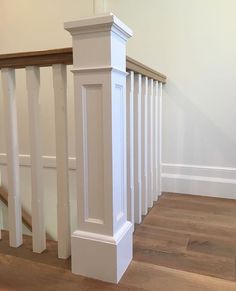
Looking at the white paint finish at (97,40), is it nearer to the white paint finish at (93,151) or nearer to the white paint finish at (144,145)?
the white paint finish at (93,151)

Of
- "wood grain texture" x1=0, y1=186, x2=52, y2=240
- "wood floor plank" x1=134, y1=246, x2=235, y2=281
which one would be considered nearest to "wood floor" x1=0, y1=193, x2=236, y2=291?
"wood floor plank" x1=134, y1=246, x2=235, y2=281

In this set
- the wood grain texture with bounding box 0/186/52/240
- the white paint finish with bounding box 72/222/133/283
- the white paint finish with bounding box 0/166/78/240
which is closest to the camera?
the white paint finish with bounding box 72/222/133/283

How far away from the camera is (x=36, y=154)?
3.95 feet

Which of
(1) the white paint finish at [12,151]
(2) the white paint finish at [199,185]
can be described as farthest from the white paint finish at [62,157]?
(2) the white paint finish at [199,185]

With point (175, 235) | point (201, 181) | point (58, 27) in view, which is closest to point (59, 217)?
point (175, 235)

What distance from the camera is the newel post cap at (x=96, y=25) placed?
3.02 feet

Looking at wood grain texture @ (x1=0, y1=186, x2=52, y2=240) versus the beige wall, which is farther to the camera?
wood grain texture @ (x1=0, y1=186, x2=52, y2=240)

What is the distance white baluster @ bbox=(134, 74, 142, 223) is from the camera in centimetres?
150

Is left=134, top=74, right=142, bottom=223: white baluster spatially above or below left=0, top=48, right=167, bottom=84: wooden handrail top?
below

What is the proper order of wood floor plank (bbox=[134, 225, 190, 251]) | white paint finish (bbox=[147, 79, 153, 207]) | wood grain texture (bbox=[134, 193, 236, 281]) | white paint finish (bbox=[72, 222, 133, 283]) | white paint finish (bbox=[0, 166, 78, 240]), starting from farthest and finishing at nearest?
white paint finish (bbox=[0, 166, 78, 240])
white paint finish (bbox=[147, 79, 153, 207])
wood floor plank (bbox=[134, 225, 190, 251])
wood grain texture (bbox=[134, 193, 236, 281])
white paint finish (bbox=[72, 222, 133, 283])

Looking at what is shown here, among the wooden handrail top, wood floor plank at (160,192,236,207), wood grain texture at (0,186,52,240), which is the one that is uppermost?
the wooden handrail top

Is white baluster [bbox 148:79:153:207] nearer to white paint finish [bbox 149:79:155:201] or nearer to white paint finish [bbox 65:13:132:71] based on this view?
white paint finish [bbox 149:79:155:201]

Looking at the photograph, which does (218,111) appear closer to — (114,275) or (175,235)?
(175,235)

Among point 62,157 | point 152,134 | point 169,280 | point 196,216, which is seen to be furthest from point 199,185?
point 62,157
